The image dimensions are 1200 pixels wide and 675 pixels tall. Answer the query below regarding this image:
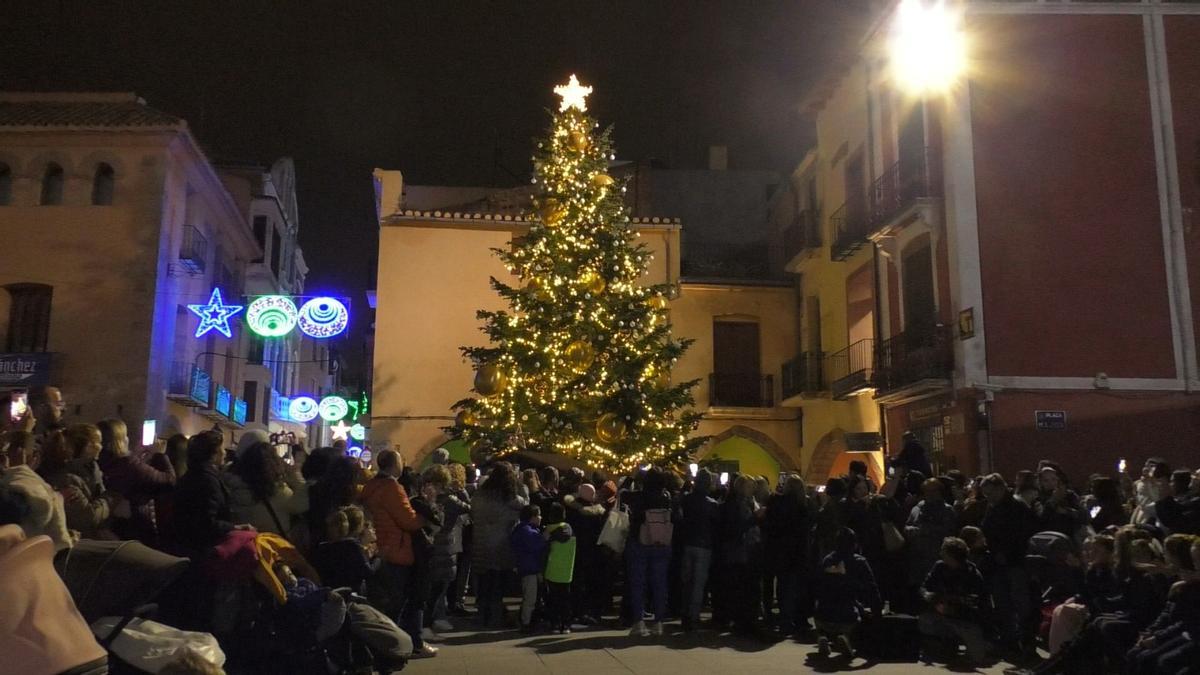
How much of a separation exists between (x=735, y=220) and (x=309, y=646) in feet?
88.9

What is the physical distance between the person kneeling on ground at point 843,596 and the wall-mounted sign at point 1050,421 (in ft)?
27.1

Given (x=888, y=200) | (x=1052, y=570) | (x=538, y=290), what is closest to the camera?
(x=1052, y=570)

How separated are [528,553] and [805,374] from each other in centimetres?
1546

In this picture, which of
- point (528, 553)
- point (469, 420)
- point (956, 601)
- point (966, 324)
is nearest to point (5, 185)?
point (469, 420)

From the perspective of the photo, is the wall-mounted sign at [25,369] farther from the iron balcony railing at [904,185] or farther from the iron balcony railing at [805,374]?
the iron balcony railing at [904,185]

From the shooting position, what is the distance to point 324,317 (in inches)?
778

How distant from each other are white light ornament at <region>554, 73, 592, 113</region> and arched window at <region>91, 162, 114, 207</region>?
40.5 feet

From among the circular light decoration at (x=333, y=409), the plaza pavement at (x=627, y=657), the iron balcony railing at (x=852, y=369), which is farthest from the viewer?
the circular light decoration at (x=333, y=409)

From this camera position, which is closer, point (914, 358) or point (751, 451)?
point (914, 358)

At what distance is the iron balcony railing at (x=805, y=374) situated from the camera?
24.0 m

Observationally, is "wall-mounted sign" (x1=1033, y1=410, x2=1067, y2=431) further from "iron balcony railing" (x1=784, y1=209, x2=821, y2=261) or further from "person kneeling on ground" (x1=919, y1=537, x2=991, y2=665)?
"iron balcony railing" (x1=784, y1=209, x2=821, y2=261)

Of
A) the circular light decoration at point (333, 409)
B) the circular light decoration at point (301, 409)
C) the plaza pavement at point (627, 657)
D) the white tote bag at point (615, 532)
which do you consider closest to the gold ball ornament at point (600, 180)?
Answer: the white tote bag at point (615, 532)

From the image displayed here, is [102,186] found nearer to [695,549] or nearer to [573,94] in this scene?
[573,94]

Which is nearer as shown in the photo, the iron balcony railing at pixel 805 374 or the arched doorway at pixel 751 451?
the iron balcony railing at pixel 805 374
